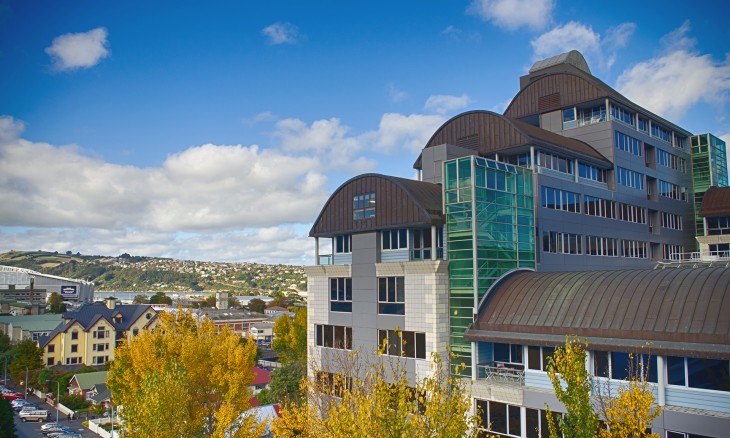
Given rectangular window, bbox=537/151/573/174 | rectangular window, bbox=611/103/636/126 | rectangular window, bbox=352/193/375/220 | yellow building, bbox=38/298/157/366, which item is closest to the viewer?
rectangular window, bbox=352/193/375/220

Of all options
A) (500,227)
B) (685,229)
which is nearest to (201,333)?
(500,227)

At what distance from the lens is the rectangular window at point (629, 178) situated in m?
46.5

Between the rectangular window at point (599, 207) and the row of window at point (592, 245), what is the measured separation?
187 cm

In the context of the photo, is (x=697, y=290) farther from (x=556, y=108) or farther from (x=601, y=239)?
(x=556, y=108)

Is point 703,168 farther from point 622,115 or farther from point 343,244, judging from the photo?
point 343,244

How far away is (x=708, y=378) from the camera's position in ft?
77.5

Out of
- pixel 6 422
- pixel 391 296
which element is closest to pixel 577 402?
pixel 391 296

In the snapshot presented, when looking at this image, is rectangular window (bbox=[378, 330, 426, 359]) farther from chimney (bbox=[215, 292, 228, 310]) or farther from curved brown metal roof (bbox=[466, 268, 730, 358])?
chimney (bbox=[215, 292, 228, 310])

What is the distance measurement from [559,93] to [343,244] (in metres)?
23.6

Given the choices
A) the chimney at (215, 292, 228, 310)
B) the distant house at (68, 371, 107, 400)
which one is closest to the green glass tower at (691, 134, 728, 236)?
the distant house at (68, 371, 107, 400)

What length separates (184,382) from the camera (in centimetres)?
2586

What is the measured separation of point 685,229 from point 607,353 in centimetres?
3721

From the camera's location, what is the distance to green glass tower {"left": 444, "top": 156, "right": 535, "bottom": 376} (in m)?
32.8

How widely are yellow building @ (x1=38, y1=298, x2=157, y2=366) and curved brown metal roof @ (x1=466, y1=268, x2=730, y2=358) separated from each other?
2664 inches
